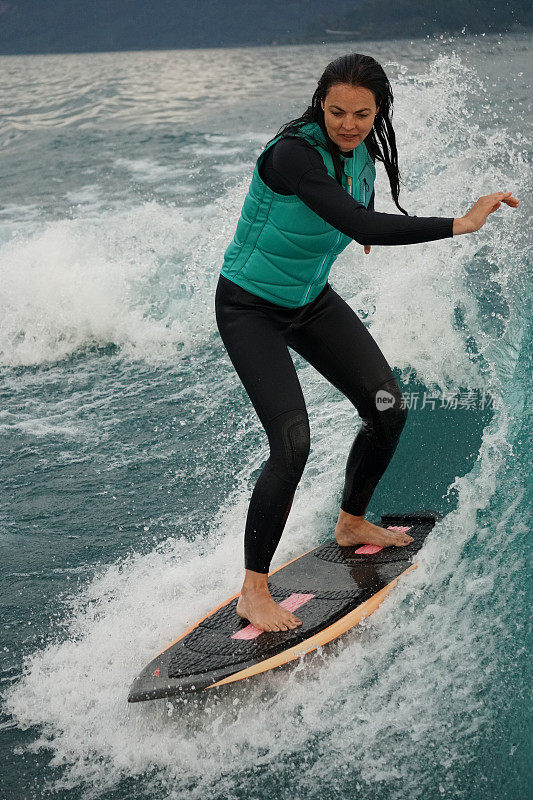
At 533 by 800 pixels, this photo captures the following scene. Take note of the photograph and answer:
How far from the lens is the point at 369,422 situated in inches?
125

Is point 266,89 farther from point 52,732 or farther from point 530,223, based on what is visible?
point 52,732

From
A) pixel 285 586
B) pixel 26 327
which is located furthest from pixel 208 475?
pixel 26 327

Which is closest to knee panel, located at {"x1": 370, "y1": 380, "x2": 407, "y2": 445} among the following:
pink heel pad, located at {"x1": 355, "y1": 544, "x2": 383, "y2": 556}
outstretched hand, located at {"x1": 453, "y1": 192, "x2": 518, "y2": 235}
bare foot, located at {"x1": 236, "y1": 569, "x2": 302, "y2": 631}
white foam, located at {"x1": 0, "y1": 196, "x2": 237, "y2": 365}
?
pink heel pad, located at {"x1": 355, "y1": 544, "x2": 383, "y2": 556}

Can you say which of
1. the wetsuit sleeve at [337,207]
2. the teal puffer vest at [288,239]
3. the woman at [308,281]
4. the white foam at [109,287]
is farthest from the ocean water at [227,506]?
the wetsuit sleeve at [337,207]

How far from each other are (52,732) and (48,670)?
0.32m

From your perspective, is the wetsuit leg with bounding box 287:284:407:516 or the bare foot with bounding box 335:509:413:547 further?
the bare foot with bounding box 335:509:413:547

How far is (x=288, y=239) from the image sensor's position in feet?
9.07

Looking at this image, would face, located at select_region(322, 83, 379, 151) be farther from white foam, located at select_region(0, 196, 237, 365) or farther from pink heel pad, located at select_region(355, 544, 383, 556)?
white foam, located at select_region(0, 196, 237, 365)

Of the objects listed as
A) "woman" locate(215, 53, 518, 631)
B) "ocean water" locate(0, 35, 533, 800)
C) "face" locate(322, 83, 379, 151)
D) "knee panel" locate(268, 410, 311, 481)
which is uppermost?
"face" locate(322, 83, 379, 151)

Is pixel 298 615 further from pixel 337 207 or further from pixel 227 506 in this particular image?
pixel 337 207

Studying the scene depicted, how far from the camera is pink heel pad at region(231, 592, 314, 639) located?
9.95 feet

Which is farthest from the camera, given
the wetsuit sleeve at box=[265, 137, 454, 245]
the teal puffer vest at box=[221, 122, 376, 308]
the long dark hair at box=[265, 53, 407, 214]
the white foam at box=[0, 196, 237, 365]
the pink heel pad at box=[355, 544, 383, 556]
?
the white foam at box=[0, 196, 237, 365]

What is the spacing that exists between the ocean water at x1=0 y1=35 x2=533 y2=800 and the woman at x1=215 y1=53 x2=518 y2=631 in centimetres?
45

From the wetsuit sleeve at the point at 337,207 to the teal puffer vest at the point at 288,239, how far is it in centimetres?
9
